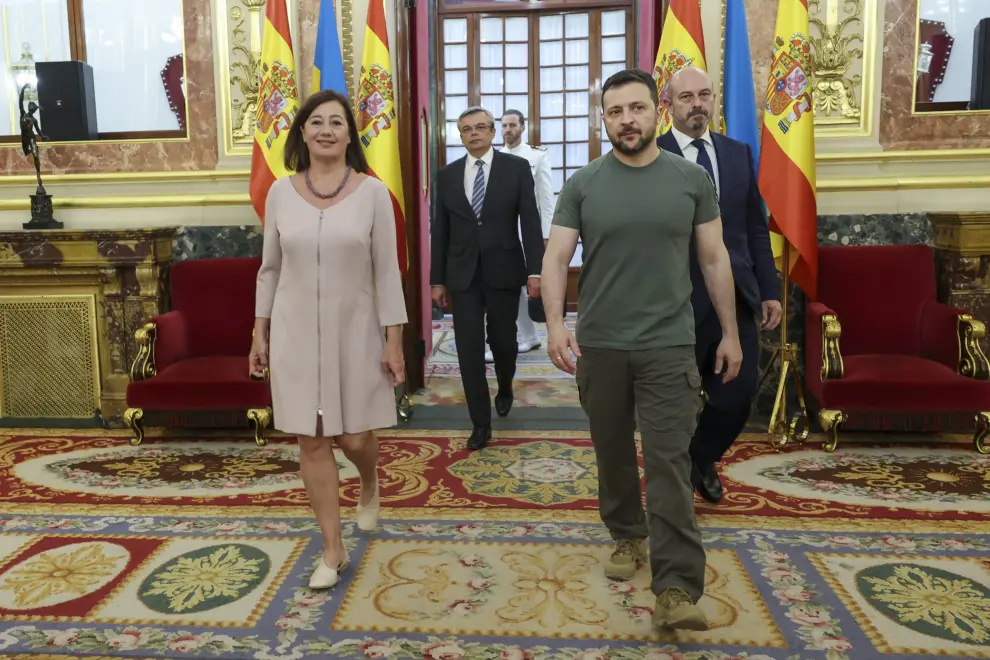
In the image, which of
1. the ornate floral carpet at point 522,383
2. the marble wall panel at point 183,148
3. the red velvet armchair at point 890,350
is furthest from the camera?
the ornate floral carpet at point 522,383

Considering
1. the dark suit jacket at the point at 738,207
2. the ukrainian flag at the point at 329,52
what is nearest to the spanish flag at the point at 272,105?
the ukrainian flag at the point at 329,52

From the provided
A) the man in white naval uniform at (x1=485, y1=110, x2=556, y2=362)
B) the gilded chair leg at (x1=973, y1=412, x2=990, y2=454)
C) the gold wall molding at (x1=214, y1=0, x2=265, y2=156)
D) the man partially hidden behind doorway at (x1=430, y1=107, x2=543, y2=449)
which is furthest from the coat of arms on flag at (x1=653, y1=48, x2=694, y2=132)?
the man in white naval uniform at (x1=485, y1=110, x2=556, y2=362)

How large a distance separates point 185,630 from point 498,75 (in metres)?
7.59

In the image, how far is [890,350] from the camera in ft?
15.1

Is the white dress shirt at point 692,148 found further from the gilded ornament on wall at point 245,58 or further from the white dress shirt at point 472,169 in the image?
the gilded ornament on wall at point 245,58

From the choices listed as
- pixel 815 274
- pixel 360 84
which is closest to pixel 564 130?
pixel 360 84

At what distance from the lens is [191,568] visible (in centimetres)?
289

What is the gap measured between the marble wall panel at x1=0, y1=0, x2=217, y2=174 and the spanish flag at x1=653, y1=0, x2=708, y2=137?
2.72 m

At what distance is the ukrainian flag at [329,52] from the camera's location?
4875 millimetres

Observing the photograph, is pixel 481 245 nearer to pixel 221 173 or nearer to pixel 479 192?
pixel 479 192

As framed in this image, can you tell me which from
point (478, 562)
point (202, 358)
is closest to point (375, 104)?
point (202, 358)

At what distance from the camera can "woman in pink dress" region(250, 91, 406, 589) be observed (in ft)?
8.50

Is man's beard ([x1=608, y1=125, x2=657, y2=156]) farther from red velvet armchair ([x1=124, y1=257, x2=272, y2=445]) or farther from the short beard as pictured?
red velvet armchair ([x1=124, y1=257, x2=272, y2=445])

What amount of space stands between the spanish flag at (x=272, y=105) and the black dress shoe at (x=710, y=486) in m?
2.80
